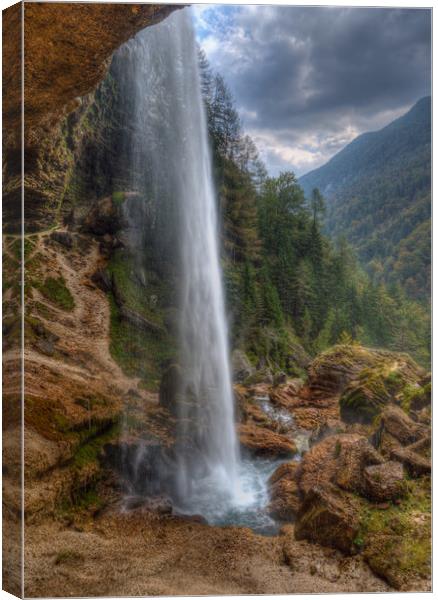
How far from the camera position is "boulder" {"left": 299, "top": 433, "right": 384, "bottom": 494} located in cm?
473

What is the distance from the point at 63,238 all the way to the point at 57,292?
→ 617 millimetres

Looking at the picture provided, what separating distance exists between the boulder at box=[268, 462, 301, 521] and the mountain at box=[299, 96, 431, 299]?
2.51m

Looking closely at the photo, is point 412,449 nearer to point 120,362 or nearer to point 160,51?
point 120,362

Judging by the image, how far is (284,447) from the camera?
5.02 meters

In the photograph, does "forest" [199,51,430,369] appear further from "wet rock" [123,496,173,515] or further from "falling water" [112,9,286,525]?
"wet rock" [123,496,173,515]

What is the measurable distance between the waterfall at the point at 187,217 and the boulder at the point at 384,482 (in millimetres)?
1462

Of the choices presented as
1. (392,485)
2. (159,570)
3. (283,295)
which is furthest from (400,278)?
(159,570)

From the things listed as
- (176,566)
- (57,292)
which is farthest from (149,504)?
(57,292)

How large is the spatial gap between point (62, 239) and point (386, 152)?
12.7 ft

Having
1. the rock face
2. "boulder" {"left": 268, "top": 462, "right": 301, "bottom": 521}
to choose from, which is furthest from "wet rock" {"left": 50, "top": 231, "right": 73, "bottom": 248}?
"boulder" {"left": 268, "top": 462, "right": 301, "bottom": 521}

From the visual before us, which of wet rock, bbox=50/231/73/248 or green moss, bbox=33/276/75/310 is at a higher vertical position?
wet rock, bbox=50/231/73/248

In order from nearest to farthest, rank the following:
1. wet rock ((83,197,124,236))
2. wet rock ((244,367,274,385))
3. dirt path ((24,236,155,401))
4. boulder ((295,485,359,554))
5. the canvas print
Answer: boulder ((295,485,359,554)) < the canvas print < dirt path ((24,236,155,401)) < wet rock ((83,197,124,236)) < wet rock ((244,367,274,385))

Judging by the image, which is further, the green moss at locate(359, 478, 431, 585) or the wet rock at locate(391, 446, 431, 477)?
the wet rock at locate(391, 446, 431, 477)

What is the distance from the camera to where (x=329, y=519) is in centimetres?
456
